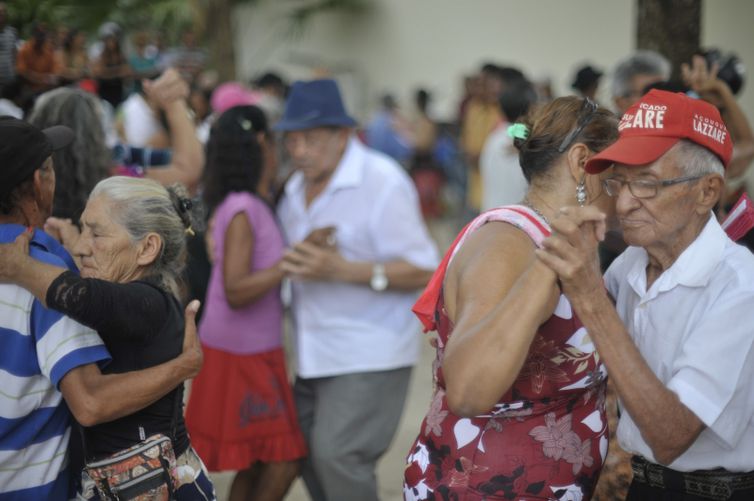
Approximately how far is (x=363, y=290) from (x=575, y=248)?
2.07 m

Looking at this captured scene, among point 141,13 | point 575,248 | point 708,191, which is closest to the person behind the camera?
point 575,248

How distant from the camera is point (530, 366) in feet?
7.34

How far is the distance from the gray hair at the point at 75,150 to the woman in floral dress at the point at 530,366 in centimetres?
152

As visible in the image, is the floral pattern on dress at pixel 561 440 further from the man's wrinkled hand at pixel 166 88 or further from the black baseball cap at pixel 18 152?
the man's wrinkled hand at pixel 166 88

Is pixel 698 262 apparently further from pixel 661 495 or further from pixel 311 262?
pixel 311 262

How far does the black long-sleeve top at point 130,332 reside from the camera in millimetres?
2197

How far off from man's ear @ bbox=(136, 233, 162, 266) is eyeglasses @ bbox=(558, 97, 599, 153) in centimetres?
116

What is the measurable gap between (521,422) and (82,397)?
1.11 metres

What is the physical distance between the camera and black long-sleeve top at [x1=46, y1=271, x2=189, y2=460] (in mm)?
2197

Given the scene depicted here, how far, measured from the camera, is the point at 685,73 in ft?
13.6

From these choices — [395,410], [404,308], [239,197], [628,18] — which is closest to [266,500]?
[395,410]

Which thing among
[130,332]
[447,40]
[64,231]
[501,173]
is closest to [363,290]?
[64,231]

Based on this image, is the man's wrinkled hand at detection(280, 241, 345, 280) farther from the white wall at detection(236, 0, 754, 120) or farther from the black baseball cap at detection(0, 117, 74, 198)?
the white wall at detection(236, 0, 754, 120)

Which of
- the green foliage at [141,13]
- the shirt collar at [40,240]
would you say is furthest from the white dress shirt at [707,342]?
the green foliage at [141,13]
